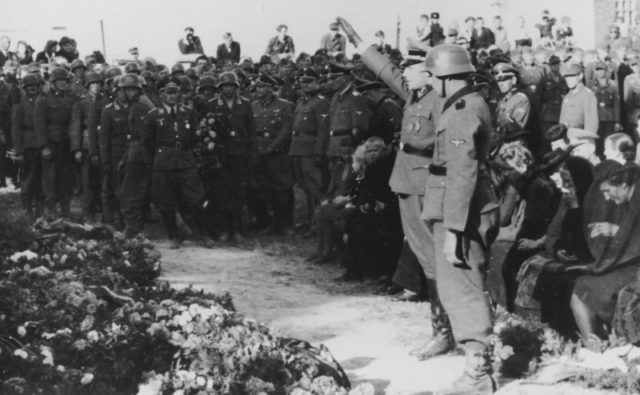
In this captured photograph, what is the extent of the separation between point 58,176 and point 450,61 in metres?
9.28

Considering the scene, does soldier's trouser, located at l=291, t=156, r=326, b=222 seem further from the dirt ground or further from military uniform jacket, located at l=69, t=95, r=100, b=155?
military uniform jacket, located at l=69, t=95, r=100, b=155

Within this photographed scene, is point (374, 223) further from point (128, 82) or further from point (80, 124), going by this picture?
point (80, 124)

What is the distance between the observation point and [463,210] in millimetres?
5637

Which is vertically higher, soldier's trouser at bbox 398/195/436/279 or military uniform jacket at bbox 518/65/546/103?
military uniform jacket at bbox 518/65/546/103

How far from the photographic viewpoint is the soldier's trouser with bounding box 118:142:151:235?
1204 centimetres

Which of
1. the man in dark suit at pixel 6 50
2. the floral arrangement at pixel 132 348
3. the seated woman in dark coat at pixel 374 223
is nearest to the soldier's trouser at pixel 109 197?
the seated woman in dark coat at pixel 374 223

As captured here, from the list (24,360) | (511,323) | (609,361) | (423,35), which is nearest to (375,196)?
(511,323)

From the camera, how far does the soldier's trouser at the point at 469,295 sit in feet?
18.9

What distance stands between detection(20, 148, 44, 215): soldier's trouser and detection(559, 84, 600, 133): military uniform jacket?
7.69m

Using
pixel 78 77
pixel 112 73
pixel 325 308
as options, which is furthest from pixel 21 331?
pixel 78 77

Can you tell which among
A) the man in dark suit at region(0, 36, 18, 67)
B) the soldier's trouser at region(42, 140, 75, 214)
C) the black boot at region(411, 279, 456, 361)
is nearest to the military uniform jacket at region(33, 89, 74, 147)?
the soldier's trouser at region(42, 140, 75, 214)

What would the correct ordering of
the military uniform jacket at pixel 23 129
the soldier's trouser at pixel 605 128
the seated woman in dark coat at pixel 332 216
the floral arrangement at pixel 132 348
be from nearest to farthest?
the floral arrangement at pixel 132 348
the seated woman in dark coat at pixel 332 216
the military uniform jacket at pixel 23 129
the soldier's trouser at pixel 605 128

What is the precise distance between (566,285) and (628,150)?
1157mm

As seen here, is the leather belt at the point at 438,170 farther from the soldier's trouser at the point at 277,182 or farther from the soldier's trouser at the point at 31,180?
the soldier's trouser at the point at 31,180
